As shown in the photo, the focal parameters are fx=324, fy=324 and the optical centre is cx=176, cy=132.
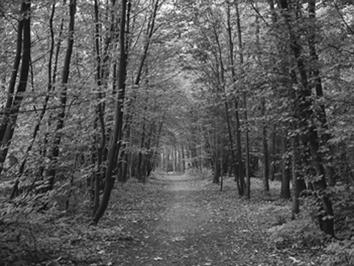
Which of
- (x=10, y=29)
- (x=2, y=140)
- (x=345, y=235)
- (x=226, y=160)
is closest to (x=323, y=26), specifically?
(x=345, y=235)

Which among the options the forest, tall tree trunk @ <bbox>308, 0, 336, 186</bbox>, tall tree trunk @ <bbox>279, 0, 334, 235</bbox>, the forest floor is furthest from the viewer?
tall tree trunk @ <bbox>279, 0, 334, 235</bbox>

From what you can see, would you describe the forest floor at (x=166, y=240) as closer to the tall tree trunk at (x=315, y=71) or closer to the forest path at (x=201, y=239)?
the forest path at (x=201, y=239)

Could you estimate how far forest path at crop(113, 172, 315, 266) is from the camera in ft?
22.1

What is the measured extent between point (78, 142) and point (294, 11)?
6394mm

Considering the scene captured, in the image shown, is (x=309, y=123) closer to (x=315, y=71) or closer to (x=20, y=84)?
(x=315, y=71)

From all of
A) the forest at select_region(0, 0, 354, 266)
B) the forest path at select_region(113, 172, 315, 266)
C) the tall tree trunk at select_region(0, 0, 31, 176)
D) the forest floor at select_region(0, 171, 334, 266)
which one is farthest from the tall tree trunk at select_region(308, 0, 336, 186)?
the tall tree trunk at select_region(0, 0, 31, 176)

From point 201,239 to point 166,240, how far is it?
0.94 m

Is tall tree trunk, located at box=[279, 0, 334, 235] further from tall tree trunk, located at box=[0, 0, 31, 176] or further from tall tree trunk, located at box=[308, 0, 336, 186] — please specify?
tall tree trunk, located at box=[0, 0, 31, 176]

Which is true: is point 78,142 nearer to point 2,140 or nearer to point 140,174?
point 2,140

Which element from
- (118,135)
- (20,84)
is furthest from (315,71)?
(20,84)

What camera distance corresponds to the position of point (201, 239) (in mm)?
8648

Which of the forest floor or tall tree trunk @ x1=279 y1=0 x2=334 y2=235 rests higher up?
tall tree trunk @ x1=279 y1=0 x2=334 y2=235

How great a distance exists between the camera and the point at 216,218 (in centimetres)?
1178

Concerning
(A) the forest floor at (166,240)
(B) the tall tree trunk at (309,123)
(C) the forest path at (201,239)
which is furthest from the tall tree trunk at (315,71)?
(C) the forest path at (201,239)
